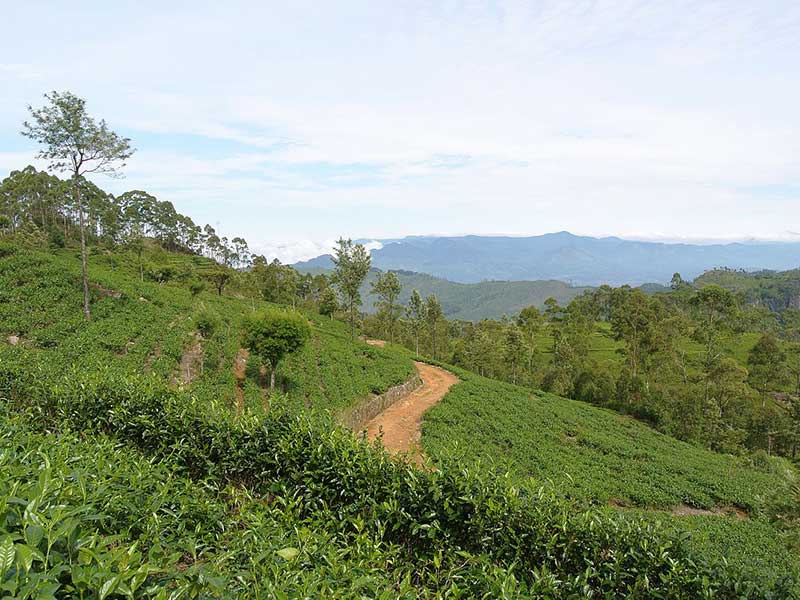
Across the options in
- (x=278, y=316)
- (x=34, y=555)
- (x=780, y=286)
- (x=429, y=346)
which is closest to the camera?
(x=34, y=555)

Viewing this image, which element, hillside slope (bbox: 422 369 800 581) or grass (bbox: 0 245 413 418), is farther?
grass (bbox: 0 245 413 418)

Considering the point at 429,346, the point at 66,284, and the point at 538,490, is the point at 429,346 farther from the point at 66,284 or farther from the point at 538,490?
the point at 538,490

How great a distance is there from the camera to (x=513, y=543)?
5.33 m

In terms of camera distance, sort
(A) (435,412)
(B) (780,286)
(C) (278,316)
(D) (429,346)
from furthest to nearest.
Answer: (B) (780,286), (D) (429,346), (A) (435,412), (C) (278,316)

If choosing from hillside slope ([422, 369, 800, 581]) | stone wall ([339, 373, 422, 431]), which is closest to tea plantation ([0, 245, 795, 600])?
hillside slope ([422, 369, 800, 581])

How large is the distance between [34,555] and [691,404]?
38237 mm

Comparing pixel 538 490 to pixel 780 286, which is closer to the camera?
pixel 538 490

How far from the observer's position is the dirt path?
56.0ft

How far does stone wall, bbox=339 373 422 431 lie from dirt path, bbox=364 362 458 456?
228 millimetres

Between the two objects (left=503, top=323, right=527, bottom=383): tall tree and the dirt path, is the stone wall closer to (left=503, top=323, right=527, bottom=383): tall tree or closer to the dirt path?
the dirt path

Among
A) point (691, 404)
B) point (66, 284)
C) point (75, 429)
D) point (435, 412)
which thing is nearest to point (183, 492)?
point (75, 429)

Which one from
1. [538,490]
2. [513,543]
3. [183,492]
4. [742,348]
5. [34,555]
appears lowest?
[742,348]

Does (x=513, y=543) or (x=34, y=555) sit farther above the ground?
(x=34, y=555)

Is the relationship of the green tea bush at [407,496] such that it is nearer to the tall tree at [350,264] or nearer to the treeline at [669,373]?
the tall tree at [350,264]
